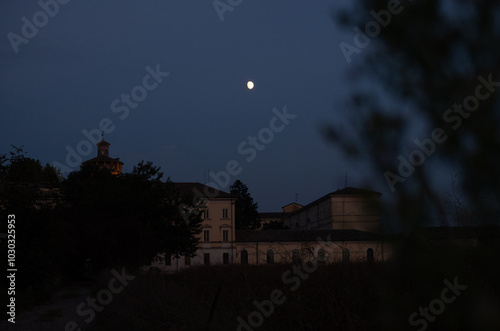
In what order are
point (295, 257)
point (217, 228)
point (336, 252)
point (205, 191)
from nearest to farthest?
point (295, 257) < point (336, 252) < point (217, 228) < point (205, 191)

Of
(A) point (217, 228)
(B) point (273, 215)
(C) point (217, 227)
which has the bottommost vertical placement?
(A) point (217, 228)

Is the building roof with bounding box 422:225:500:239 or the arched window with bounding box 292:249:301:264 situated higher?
the building roof with bounding box 422:225:500:239

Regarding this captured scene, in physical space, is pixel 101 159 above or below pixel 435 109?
above

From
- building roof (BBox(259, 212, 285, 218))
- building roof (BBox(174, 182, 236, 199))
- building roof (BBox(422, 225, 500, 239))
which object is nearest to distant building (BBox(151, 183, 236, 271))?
building roof (BBox(174, 182, 236, 199))

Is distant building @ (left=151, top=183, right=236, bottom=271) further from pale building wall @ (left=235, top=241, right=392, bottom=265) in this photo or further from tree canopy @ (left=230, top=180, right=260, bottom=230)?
pale building wall @ (left=235, top=241, right=392, bottom=265)

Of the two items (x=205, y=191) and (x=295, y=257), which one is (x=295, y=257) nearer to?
(x=295, y=257)

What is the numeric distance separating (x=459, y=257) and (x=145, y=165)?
40.5m

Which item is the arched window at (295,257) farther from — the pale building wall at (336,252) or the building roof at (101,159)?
the building roof at (101,159)

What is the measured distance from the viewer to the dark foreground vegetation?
233cm

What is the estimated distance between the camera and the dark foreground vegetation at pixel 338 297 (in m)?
2.33

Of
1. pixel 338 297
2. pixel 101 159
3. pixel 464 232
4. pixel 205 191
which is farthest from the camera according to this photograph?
pixel 101 159

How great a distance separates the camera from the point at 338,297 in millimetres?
10766

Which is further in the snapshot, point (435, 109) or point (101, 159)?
point (101, 159)

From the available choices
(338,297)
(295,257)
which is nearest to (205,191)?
(295,257)
